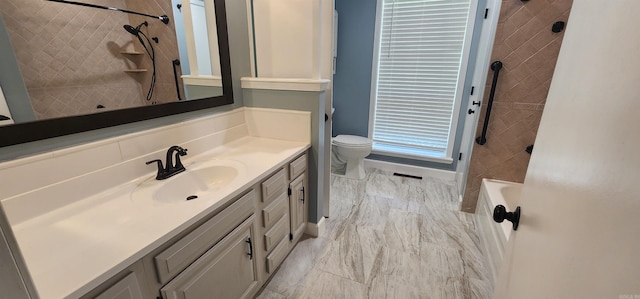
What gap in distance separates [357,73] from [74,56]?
2621 mm

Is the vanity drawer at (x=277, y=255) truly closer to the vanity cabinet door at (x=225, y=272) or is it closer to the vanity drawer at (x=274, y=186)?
the vanity cabinet door at (x=225, y=272)

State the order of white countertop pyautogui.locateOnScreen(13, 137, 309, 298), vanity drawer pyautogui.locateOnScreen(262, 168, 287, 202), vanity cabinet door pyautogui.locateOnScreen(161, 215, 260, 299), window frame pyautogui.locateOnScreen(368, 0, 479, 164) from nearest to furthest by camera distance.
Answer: white countertop pyautogui.locateOnScreen(13, 137, 309, 298)
vanity cabinet door pyautogui.locateOnScreen(161, 215, 260, 299)
vanity drawer pyautogui.locateOnScreen(262, 168, 287, 202)
window frame pyautogui.locateOnScreen(368, 0, 479, 164)

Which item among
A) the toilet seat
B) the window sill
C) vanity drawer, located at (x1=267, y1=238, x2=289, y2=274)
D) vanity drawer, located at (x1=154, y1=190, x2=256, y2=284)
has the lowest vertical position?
vanity drawer, located at (x1=267, y1=238, x2=289, y2=274)

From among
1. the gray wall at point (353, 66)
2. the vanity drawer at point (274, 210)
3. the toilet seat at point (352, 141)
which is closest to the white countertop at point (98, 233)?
the vanity drawer at point (274, 210)

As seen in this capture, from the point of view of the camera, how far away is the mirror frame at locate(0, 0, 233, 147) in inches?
36.3

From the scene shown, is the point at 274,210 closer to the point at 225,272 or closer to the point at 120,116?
the point at 225,272

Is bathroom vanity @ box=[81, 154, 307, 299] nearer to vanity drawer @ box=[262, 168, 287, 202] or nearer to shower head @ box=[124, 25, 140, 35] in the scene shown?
vanity drawer @ box=[262, 168, 287, 202]

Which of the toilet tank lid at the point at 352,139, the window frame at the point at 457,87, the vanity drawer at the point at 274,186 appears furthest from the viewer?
the toilet tank lid at the point at 352,139

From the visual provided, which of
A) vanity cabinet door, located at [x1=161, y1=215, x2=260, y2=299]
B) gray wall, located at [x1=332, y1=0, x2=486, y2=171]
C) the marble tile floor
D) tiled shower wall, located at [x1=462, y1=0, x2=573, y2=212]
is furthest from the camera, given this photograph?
gray wall, located at [x1=332, y1=0, x2=486, y2=171]

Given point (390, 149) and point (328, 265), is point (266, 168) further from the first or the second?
point (390, 149)

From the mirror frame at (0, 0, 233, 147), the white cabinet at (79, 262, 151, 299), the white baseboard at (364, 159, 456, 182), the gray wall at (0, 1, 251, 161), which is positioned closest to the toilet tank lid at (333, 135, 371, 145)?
the white baseboard at (364, 159, 456, 182)

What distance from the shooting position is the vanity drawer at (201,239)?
904mm

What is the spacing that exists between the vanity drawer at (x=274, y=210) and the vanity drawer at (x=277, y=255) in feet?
0.67

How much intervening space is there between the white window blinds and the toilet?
1.23 feet
